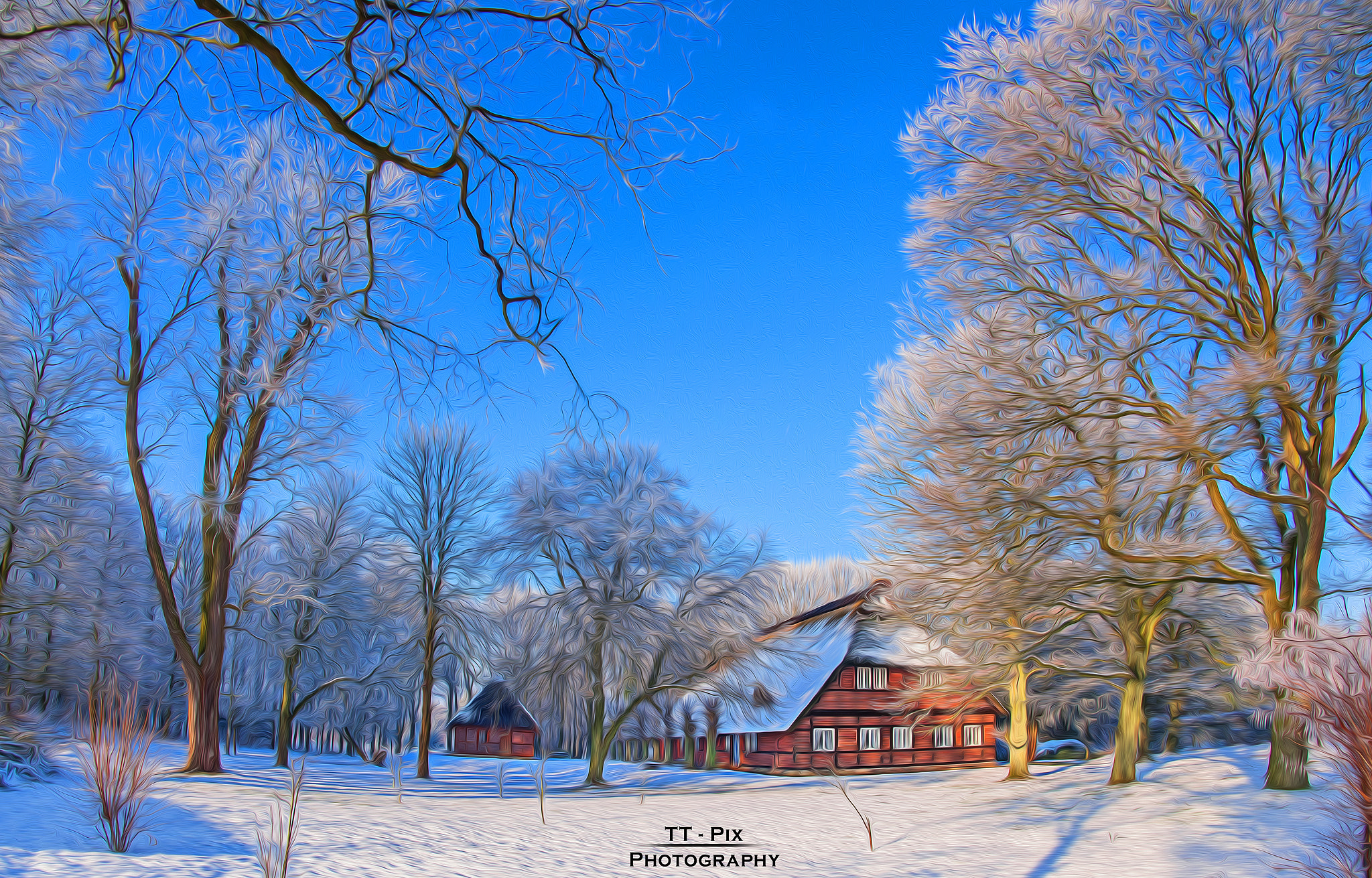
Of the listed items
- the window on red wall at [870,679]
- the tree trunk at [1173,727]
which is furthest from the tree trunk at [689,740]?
the tree trunk at [1173,727]

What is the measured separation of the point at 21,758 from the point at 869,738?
24641 mm

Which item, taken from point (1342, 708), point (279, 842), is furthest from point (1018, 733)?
point (279, 842)

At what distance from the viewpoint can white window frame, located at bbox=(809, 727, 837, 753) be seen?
30391mm

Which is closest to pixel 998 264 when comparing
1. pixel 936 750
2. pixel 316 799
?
pixel 316 799

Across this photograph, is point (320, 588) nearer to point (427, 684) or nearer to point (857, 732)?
point (427, 684)

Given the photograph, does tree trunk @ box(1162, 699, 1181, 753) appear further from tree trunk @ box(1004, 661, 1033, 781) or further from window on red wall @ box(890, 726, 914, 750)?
window on red wall @ box(890, 726, 914, 750)

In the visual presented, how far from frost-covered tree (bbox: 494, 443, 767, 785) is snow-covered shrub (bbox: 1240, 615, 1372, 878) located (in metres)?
19.6

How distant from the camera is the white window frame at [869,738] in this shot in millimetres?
30672

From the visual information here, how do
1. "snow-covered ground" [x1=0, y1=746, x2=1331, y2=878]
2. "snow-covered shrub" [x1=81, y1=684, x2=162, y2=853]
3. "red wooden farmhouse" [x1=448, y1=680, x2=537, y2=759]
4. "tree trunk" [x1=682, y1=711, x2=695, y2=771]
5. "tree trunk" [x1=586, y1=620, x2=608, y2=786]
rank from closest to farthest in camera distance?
"snow-covered shrub" [x1=81, y1=684, x2=162, y2=853] → "snow-covered ground" [x1=0, y1=746, x2=1331, y2=878] → "tree trunk" [x1=586, y1=620, x2=608, y2=786] → "tree trunk" [x1=682, y1=711, x2=695, y2=771] → "red wooden farmhouse" [x1=448, y1=680, x2=537, y2=759]

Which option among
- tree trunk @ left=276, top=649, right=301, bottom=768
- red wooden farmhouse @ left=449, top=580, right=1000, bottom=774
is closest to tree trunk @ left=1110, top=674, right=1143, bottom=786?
red wooden farmhouse @ left=449, top=580, right=1000, bottom=774

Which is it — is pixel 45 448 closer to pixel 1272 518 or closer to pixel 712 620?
pixel 712 620

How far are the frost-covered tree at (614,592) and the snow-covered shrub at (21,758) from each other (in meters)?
12.3

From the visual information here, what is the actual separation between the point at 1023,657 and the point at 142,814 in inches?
533

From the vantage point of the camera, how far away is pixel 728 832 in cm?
1459
